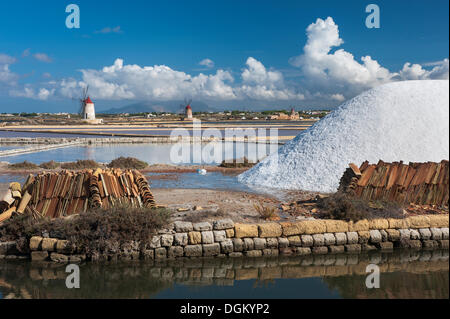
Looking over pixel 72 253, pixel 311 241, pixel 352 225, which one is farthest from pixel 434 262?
pixel 72 253

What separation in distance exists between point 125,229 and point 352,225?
364cm

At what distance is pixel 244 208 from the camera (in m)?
7.15

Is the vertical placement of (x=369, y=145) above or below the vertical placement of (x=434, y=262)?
above

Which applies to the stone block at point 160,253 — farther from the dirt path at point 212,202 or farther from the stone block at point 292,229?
the stone block at point 292,229

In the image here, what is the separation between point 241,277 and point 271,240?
899 millimetres

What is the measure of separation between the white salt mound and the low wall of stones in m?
3.16

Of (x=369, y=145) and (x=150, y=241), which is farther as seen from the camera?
(x=369, y=145)

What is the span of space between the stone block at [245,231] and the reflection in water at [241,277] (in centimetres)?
38

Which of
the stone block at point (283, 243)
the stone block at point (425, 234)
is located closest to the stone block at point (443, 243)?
the stone block at point (425, 234)

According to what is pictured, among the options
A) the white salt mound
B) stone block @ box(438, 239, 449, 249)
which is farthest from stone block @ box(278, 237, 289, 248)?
the white salt mound

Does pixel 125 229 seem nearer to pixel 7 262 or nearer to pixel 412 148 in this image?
pixel 7 262

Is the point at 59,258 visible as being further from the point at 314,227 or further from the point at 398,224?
the point at 398,224

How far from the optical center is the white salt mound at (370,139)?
29.4 ft
